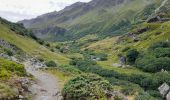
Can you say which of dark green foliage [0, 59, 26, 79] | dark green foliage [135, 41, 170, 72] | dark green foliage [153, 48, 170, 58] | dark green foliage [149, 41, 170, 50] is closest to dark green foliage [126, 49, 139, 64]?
dark green foliage [135, 41, 170, 72]

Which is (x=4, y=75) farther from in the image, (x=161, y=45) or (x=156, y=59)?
(x=161, y=45)

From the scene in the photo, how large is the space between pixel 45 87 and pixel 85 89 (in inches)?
725

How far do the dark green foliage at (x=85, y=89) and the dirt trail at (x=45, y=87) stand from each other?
372 cm

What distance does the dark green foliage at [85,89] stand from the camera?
158 feet

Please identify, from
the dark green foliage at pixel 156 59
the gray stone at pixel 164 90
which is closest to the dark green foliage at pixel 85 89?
the gray stone at pixel 164 90

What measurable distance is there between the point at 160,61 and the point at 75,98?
253ft

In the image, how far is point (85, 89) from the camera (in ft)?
161

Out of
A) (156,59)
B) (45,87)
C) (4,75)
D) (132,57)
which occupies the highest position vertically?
(4,75)

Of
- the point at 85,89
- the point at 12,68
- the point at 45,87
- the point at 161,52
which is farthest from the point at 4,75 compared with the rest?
the point at 161,52

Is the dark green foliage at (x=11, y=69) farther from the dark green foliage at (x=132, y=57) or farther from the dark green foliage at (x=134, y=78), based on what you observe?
the dark green foliage at (x=132, y=57)

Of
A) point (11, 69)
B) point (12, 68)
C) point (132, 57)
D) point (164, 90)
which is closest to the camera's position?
point (11, 69)

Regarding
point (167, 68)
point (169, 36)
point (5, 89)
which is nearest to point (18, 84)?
point (5, 89)

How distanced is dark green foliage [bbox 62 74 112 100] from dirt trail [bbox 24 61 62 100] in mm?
3721

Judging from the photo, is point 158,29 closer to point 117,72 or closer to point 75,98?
point 117,72
